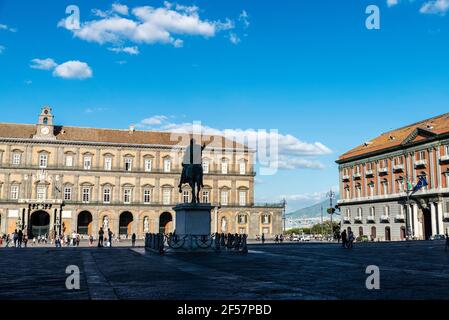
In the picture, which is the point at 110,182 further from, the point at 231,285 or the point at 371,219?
the point at 231,285

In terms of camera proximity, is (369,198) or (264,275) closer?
(264,275)

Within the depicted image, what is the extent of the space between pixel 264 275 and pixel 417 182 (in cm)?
4918

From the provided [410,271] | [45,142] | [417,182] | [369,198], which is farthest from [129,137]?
[410,271]

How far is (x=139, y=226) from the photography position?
251 feet

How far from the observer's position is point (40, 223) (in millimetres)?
73500

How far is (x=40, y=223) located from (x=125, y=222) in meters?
13.0

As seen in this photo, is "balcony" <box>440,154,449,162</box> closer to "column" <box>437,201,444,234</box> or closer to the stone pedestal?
"column" <box>437,201,444,234</box>

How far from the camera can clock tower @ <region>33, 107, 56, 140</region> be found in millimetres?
74125

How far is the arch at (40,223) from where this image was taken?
2827 inches

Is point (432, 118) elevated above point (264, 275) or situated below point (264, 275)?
above

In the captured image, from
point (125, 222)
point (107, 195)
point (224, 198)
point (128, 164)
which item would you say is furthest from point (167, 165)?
point (125, 222)

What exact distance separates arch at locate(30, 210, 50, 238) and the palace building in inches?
5.7

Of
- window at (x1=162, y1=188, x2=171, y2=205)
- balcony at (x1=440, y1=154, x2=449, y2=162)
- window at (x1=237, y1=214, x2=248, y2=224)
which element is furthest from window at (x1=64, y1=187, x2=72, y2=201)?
balcony at (x1=440, y1=154, x2=449, y2=162)
